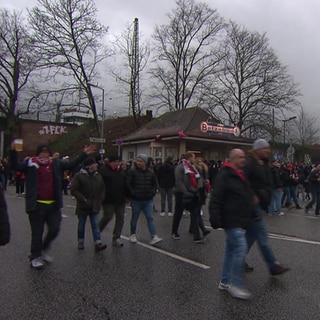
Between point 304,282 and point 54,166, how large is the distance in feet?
12.9

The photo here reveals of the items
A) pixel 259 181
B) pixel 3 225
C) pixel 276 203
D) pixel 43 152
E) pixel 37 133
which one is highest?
pixel 37 133

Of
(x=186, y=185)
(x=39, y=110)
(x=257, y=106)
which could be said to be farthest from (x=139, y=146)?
(x=186, y=185)

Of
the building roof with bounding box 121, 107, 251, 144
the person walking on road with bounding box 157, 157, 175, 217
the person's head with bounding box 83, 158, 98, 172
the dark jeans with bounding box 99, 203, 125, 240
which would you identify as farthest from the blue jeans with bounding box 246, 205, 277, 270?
the building roof with bounding box 121, 107, 251, 144

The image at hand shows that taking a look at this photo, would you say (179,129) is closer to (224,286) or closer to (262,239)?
(262,239)

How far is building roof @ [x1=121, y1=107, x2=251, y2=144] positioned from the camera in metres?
25.9

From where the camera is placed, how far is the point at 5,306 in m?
4.09

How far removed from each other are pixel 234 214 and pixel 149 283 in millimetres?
1493

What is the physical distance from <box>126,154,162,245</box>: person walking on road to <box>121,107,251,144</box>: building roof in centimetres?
1718

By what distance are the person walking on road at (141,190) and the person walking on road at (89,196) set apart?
2.04ft

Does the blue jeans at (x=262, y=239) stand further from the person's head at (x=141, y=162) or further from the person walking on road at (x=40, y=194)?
the person's head at (x=141, y=162)

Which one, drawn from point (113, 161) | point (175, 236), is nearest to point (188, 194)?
point (175, 236)

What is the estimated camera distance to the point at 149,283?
4.93m

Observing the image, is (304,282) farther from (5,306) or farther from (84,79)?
(84,79)

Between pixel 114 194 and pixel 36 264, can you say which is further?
pixel 114 194
